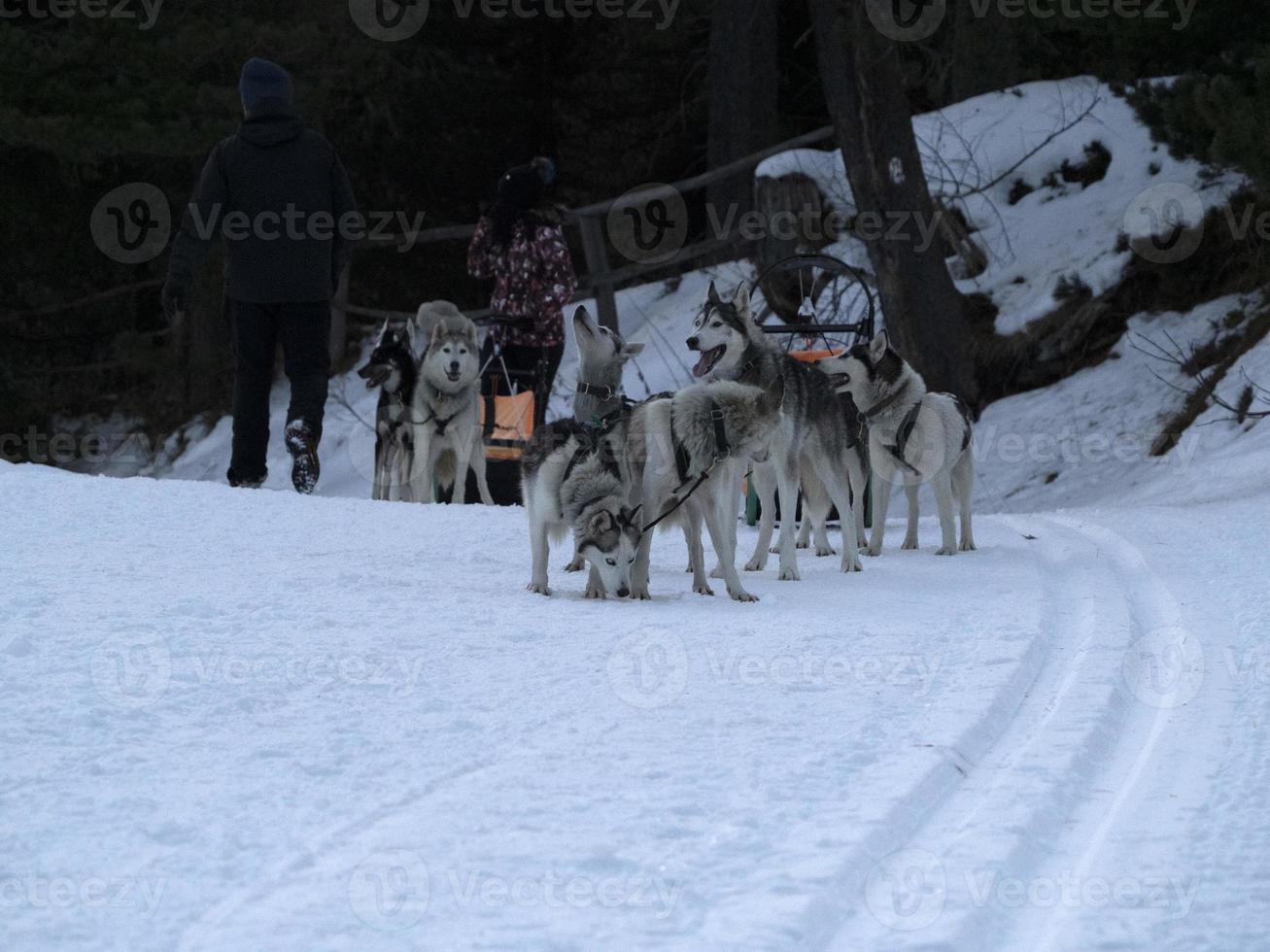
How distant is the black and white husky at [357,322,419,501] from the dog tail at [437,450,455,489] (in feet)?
0.70

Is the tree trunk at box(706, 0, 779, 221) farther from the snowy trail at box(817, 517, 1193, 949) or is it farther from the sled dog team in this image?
the snowy trail at box(817, 517, 1193, 949)

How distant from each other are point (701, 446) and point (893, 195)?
7269mm

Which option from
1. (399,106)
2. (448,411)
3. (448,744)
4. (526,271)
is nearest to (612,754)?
(448,744)

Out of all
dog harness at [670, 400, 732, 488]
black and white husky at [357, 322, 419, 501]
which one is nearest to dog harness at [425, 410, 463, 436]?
black and white husky at [357, 322, 419, 501]

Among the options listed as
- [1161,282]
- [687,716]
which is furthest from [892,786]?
[1161,282]

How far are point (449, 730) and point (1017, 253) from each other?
11.9 meters

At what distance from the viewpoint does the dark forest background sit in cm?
1539

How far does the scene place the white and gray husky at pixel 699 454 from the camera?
556 cm

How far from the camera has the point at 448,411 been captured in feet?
30.5

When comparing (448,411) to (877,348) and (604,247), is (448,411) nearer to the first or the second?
(877,348)

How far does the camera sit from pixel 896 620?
5117 millimetres

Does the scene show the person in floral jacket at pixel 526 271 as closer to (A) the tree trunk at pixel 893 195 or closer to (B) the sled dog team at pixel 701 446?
(B) the sled dog team at pixel 701 446

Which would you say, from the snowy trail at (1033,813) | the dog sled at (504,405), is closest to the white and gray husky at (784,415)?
the snowy trail at (1033,813)

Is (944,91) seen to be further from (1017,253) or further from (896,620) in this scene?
(896,620)
